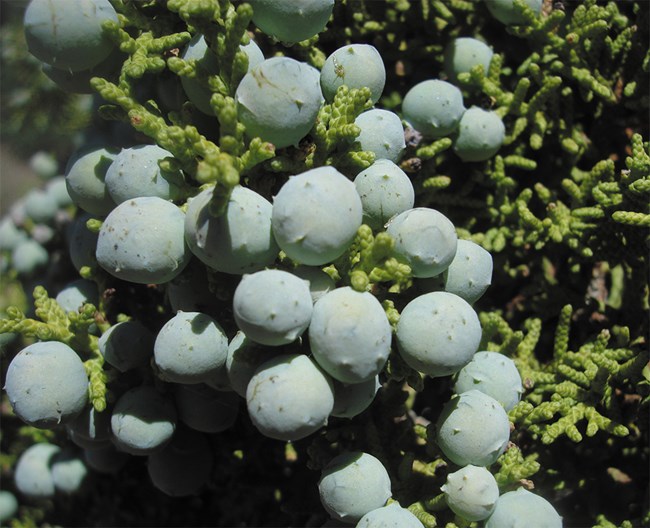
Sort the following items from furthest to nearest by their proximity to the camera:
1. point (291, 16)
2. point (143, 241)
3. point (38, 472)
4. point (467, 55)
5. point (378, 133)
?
point (38, 472) → point (467, 55) → point (378, 133) → point (291, 16) → point (143, 241)

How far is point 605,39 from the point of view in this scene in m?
1.90

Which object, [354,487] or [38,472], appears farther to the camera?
[38,472]

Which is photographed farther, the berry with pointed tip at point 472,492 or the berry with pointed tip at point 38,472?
the berry with pointed tip at point 38,472

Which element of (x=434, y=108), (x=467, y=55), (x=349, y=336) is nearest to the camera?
(x=349, y=336)

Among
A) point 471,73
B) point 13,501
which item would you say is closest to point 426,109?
point 471,73

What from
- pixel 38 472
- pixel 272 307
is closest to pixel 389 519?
pixel 272 307

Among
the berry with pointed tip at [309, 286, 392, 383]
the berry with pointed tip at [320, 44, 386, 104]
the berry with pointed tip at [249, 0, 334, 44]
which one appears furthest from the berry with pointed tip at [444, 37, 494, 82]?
the berry with pointed tip at [309, 286, 392, 383]

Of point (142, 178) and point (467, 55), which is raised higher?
point (467, 55)

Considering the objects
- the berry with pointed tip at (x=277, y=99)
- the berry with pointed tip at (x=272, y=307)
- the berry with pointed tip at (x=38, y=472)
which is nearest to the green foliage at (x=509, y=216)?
the berry with pointed tip at (x=277, y=99)

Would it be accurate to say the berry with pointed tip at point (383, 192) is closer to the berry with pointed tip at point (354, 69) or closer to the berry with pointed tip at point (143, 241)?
the berry with pointed tip at point (354, 69)

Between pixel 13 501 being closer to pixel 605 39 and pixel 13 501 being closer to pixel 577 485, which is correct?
pixel 577 485

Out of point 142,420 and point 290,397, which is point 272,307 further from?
point 142,420

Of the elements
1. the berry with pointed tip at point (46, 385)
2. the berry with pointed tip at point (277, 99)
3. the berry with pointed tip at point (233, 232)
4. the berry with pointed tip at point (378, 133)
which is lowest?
the berry with pointed tip at point (46, 385)

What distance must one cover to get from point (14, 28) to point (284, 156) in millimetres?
2239
